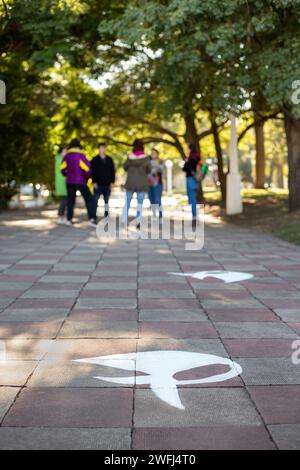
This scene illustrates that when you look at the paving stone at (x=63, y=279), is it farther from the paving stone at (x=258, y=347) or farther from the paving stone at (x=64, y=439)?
the paving stone at (x=64, y=439)

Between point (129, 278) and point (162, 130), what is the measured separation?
22.2 m

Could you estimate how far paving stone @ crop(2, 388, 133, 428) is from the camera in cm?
342

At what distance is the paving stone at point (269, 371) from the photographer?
412 cm

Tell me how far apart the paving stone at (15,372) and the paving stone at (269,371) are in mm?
1315

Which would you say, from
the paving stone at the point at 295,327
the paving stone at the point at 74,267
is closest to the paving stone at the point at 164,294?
the paving stone at the point at 295,327

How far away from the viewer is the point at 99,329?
546 centimetres

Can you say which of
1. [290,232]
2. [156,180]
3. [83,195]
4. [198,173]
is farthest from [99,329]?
[156,180]

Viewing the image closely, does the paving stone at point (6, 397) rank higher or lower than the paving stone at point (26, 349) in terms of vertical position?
lower

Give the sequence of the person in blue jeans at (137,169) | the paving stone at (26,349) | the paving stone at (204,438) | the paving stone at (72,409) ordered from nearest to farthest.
A: the paving stone at (204,438) < the paving stone at (72,409) < the paving stone at (26,349) < the person in blue jeans at (137,169)

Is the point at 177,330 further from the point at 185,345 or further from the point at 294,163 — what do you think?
the point at 294,163

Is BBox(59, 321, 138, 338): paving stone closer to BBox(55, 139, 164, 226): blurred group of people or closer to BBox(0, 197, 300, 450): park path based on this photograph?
BBox(0, 197, 300, 450): park path

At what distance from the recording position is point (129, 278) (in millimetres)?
8422

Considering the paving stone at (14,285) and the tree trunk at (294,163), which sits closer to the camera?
the paving stone at (14,285)

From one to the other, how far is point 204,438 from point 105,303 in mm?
3516
